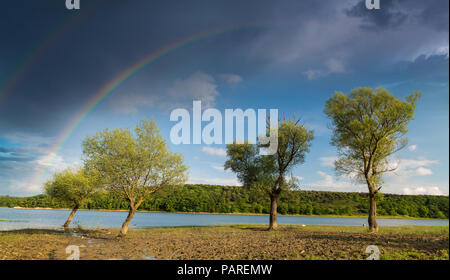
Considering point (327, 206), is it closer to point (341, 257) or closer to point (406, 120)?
point (406, 120)

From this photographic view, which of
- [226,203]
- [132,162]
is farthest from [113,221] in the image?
[226,203]

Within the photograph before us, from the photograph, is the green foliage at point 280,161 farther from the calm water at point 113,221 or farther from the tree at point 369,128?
the calm water at point 113,221

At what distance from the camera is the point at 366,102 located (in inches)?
1163

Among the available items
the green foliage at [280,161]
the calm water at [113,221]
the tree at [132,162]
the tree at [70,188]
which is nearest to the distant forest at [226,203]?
the calm water at [113,221]

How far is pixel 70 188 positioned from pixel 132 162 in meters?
17.2

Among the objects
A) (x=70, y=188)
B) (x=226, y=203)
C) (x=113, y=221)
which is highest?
(x=70, y=188)

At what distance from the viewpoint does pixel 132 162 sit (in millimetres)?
27859

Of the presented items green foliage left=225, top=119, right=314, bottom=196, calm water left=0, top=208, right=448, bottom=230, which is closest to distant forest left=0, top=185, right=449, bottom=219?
calm water left=0, top=208, right=448, bottom=230

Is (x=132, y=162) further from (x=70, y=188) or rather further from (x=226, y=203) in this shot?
(x=226, y=203)

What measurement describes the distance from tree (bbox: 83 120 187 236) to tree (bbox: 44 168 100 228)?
12.6 m

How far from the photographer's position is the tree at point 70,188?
1507 inches

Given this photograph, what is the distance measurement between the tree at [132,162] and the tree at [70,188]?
1259cm

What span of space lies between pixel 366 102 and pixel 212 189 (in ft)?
336
